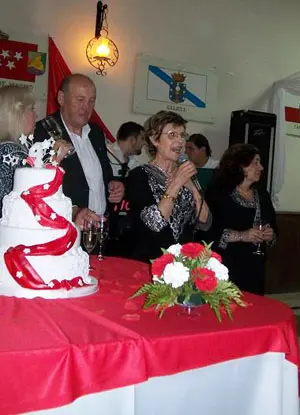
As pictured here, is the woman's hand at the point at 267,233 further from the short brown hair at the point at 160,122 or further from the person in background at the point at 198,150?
the person in background at the point at 198,150

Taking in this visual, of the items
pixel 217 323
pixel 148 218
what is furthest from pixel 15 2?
pixel 217 323

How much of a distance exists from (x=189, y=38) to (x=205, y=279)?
5.41 m

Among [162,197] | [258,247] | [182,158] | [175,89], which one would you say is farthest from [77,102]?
[175,89]

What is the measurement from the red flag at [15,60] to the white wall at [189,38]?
0.57ft

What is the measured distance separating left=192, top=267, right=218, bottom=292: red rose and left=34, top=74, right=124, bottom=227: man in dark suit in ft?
4.97

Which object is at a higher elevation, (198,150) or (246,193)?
(198,150)

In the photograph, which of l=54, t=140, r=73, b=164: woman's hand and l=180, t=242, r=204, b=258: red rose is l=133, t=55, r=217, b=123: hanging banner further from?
l=180, t=242, r=204, b=258: red rose

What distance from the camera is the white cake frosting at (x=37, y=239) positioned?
1.65 m

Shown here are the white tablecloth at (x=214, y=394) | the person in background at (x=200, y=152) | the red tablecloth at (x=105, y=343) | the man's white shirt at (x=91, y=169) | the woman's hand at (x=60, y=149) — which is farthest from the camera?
the person in background at (x=200, y=152)

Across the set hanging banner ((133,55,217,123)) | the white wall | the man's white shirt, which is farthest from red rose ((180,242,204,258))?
hanging banner ((133,55,217,123))

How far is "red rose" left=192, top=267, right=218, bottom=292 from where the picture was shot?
1507 millimetres

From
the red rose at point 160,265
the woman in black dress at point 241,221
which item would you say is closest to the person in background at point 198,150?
the woman in black dress at point 241,221

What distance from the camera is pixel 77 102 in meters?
3.08

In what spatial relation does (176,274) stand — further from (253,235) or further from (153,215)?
(253,235)
